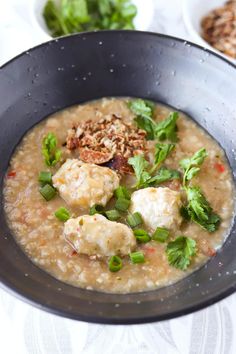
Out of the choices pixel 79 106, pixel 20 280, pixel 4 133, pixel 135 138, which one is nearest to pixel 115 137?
pixel 135 138

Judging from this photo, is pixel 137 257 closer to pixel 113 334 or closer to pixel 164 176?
pixel 113 334

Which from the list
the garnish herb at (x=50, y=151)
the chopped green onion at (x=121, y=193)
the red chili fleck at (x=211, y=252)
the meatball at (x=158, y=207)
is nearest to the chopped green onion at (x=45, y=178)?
the garnish herb at (x=50, y=151)

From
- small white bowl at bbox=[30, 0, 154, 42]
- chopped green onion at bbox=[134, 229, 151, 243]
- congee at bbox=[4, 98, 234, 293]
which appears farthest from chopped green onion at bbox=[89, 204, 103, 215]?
small white bowl at bbox=[30, 0, 154, 42]

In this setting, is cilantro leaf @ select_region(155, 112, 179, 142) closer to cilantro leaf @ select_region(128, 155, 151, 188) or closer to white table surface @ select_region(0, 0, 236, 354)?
cilantro leaf @ select_region(128, 155, 151, 188)

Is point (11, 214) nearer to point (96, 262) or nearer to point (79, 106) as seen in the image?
point (96, 262)

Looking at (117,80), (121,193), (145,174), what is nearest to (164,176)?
(145,174)
